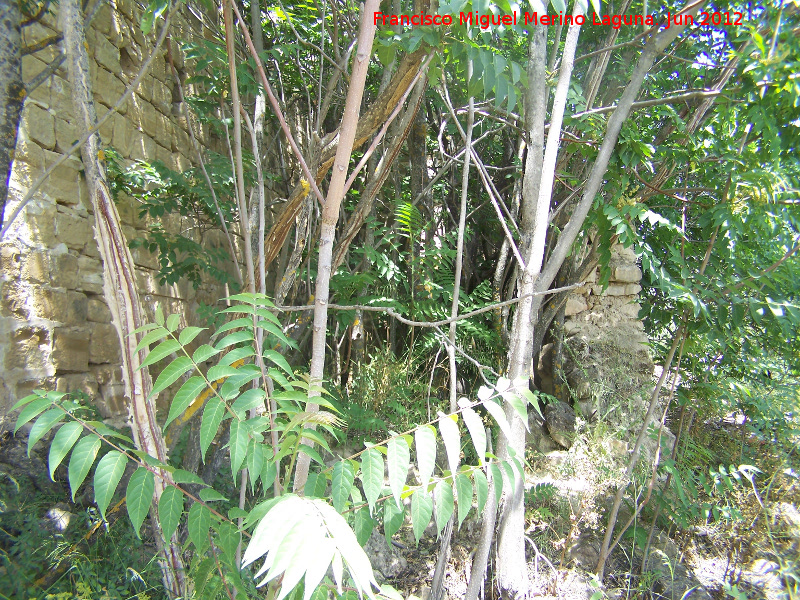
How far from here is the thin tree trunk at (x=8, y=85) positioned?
130cm

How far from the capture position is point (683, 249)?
2.58 meters

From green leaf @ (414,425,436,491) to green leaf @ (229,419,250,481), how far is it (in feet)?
1.21

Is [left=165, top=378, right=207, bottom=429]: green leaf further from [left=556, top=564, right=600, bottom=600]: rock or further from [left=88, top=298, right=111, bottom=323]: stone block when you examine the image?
[left=556, top=564, right=600, bottom=600]: rock

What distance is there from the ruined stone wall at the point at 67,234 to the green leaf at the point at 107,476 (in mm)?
1377

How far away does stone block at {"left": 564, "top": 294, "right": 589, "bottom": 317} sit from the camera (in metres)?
3.57

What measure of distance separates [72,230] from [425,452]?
258 cm

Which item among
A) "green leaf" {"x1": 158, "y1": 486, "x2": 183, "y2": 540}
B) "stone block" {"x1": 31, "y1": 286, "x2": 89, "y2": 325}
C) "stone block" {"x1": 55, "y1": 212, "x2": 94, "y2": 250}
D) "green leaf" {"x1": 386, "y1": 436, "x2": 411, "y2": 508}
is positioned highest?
"stone block" {"x1": 55, "y1": 212, "x2": 94, "y2": 250}

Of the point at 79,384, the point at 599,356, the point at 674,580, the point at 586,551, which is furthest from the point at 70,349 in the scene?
the point at 674,580

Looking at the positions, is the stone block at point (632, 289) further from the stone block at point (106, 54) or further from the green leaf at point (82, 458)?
the stone block at point (106, 54)

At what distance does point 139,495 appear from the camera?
963 millimetres

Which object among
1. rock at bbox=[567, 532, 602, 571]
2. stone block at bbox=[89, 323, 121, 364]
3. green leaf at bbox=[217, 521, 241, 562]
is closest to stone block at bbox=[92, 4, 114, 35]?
stone block at bbox=[89, 323, 121, 364]

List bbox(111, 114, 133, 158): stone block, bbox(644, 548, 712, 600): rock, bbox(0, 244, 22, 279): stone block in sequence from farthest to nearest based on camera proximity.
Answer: bbox(111, 114, 133, 158): stone block → bbox(644, 548, 712, 600): rock → bbox(0, 244, 22, 279): stone block

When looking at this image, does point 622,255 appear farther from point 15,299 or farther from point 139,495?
point 15,299

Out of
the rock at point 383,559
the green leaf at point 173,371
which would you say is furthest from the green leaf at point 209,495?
the rock at point 383,559
